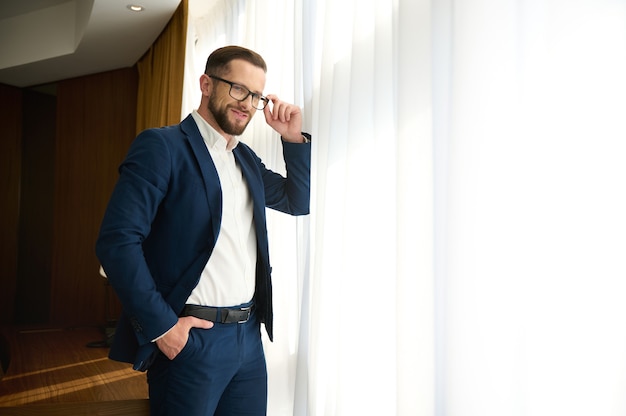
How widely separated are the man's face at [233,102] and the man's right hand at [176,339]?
22.5 inches

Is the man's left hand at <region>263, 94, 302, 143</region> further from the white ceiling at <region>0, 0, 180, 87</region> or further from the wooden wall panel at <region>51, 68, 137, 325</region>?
the wooden wall panel at <region>51, 68, 137, 325</region>

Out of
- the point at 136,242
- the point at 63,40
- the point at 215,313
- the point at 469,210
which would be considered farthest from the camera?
the point at 63,40

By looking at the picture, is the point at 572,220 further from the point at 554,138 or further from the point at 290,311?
the point at 290,311

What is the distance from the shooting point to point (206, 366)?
4.83 ft

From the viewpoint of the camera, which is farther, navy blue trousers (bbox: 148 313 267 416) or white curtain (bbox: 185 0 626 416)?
navy blue trousers (bbox: 148 313 267 416)

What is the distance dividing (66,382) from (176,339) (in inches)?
80.5

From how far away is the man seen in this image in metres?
1.41

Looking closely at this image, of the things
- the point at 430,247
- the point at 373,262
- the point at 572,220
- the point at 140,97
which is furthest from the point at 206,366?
the point at 140,97

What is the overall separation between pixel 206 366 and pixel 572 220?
100 cm

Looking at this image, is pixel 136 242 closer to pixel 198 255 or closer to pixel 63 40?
pixel 198 255

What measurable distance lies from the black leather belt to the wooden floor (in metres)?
1.55

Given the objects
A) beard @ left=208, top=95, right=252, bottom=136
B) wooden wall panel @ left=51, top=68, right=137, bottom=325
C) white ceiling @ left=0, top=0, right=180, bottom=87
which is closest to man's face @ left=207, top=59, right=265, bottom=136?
beard @ left=208, top=95, right=252, bottom=136

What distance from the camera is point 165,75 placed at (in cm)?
423

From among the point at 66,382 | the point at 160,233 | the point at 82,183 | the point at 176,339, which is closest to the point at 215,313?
the point at 176,339
